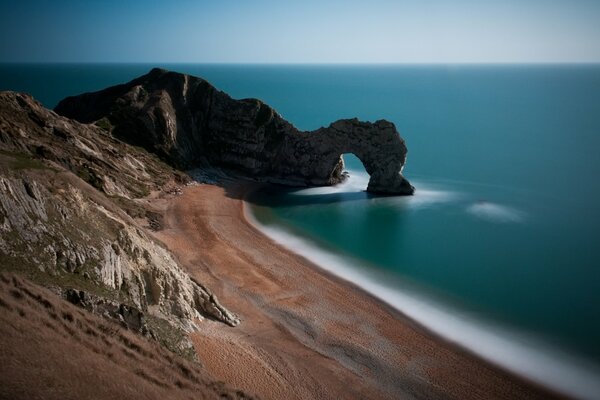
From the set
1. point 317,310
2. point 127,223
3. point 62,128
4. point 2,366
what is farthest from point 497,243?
point 62,128

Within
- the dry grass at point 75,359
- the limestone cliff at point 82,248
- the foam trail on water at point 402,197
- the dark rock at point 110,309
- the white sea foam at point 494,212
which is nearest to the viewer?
the dry grass at point 75,359

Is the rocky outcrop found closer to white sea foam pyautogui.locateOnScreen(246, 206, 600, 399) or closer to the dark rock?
white sea foam pyautogui.locateOnScreen(246, 206, 600, 399)

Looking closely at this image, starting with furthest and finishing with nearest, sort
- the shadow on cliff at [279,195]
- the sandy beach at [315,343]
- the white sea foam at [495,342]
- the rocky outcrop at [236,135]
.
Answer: the rocky outcrop at [236,135]
the shadow on cliff at [279,195]
the white sea foam at [495,342]
the sandy beach at [315,343]

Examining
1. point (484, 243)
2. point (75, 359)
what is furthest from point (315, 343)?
point (484, 243)

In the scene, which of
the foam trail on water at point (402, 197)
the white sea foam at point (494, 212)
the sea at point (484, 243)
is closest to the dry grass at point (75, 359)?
the sea at point (484, 243)

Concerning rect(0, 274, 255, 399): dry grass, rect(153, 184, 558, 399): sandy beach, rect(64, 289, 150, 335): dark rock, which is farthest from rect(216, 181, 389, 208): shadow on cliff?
rect(0, 274, 255, 399): dry grass

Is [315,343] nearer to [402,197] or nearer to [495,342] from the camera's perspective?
[495,342]

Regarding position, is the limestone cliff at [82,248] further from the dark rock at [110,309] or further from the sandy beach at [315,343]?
the sandy beach at [315,343]

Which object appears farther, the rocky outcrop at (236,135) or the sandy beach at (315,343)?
the rocky outcrop at (236,135)

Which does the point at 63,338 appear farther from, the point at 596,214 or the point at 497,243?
the point at 596,214
